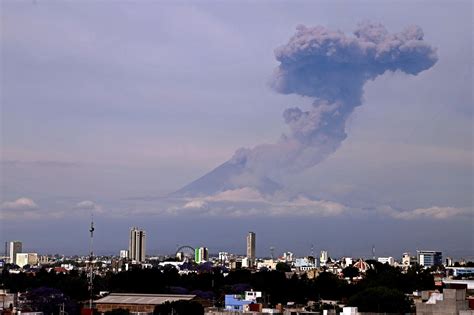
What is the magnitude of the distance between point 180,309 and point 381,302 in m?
10.9

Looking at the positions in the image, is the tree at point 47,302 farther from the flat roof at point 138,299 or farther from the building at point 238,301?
the building at point 238,301

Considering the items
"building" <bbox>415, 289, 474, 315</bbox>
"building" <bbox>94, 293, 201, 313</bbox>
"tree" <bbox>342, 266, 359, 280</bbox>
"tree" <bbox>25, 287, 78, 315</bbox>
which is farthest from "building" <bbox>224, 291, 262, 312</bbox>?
"tree" <bbox>342, 266, 359, 280</bbox>

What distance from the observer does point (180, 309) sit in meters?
48.6

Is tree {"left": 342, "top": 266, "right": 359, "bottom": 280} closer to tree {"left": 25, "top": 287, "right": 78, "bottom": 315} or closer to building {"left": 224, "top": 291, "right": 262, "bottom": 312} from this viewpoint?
building {"left": 224, "top": 291, "right": 262, "bottom": 312}

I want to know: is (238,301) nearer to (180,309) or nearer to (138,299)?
(180,309)

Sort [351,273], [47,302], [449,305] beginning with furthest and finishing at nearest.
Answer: [351,273], [47,302], [449,305]

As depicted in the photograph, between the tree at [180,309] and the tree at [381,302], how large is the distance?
8430mm

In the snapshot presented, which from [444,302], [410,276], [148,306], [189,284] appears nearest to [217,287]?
[189,284]

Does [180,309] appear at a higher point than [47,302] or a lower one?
lower

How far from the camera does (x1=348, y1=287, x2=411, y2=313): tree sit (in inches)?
1870

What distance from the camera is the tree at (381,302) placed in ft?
156

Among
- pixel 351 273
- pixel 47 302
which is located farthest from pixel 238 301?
pixel 351 273

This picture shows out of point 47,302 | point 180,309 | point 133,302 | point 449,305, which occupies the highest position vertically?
point 449,305

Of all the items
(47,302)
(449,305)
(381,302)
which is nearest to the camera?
(449,305)
